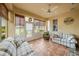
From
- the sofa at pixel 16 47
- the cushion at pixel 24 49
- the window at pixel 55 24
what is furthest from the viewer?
the window at pixel 55 24

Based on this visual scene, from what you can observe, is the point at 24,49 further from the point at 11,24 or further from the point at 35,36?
the point at 11,24

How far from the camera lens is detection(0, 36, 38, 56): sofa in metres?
1.96

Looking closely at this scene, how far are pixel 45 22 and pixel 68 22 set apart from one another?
434 millimetres

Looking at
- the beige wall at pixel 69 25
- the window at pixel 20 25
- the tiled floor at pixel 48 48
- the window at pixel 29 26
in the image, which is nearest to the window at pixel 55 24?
the beige wall at pixel 69 25

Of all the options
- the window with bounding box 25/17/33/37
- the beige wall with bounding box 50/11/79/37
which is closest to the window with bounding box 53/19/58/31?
the beige wall with bounding box 50/11/79/37

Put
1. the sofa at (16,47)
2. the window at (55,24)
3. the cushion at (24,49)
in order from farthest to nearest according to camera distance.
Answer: the window at (55,24)
the cushion at (24,49)
the sofa at (16,47)

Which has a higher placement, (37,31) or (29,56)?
(37,31)

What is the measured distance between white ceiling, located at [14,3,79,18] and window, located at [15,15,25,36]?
0.19 m

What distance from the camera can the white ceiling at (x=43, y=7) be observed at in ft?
6.64

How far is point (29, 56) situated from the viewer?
205 cm

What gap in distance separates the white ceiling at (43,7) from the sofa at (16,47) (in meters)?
0.56

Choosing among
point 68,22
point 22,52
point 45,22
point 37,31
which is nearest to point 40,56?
point 22,52

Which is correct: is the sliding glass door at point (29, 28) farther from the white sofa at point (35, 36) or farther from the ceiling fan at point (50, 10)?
the ceiling fan at point (50, 10)

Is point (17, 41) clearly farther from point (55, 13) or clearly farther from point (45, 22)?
point (55, 13)
